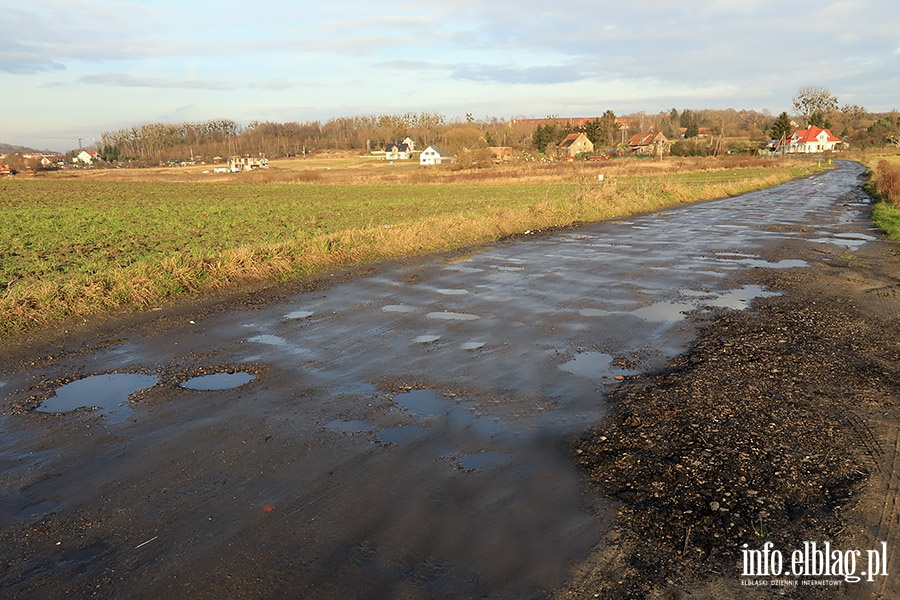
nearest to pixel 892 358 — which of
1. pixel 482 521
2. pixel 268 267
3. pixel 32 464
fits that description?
pixel 482 521

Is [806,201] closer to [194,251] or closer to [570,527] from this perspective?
[194,251]

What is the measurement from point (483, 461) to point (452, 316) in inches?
201

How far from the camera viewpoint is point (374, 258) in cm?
1580

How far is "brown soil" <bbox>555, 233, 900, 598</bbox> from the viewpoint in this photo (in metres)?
3.71

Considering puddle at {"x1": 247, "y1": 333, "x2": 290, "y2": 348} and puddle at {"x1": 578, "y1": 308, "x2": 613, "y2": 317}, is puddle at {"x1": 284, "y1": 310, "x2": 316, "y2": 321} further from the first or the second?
puddle at {"x1": 578, "y1": 308, "x2": 613, "y2": 317}

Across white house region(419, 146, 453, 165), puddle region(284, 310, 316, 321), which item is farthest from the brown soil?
white house region(419, 146, 453, 165)

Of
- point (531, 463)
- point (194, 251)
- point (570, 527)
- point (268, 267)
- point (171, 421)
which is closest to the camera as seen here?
point (570, 527)

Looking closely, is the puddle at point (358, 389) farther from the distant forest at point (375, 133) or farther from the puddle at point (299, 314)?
the distant forest at point (375, 133)

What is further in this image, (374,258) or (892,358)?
(374,258)

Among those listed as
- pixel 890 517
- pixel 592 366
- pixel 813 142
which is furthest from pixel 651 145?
pixel 890 517

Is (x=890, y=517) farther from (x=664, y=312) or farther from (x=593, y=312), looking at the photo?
(x=593, y=312)

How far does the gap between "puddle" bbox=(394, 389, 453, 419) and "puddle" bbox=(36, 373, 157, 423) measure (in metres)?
2.81

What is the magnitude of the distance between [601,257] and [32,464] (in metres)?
13.5

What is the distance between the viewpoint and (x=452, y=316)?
10180 millimetres
